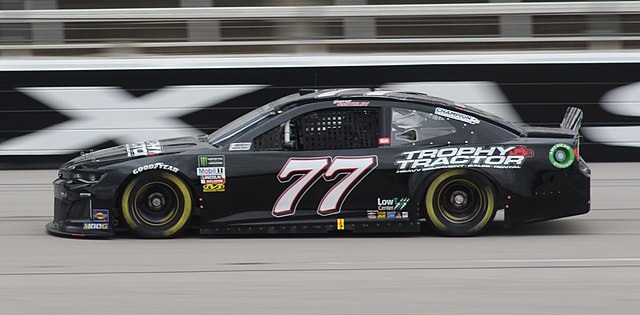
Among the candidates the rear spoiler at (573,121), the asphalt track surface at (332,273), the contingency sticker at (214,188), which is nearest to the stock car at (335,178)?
the contingency sticker at (214,188)

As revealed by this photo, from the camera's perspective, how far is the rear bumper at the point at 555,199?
310 inches

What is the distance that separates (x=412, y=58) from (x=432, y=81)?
405mm

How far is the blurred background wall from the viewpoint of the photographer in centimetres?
1233

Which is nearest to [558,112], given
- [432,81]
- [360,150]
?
[432,81]

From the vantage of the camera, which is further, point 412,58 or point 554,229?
point 412,58

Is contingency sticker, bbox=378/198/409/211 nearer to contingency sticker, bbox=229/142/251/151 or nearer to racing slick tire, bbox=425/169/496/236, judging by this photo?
racing slick tire, bbox=425/169/496/236

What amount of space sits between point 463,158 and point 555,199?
2.69 feet

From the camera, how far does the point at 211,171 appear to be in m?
7.75

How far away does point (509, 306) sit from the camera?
575 centimetres

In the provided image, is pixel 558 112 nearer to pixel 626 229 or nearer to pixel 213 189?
pixel 626 229

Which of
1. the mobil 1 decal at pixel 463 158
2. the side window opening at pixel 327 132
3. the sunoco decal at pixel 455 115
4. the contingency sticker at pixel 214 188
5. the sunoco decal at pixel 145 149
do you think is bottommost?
the contingency sticker at pixel 214 188

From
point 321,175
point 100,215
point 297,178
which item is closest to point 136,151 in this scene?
point 100,215

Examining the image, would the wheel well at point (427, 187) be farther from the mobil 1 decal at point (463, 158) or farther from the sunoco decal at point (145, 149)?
the sunoco decal at point (145, 149)

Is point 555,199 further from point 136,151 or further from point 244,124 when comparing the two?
point 136,151
